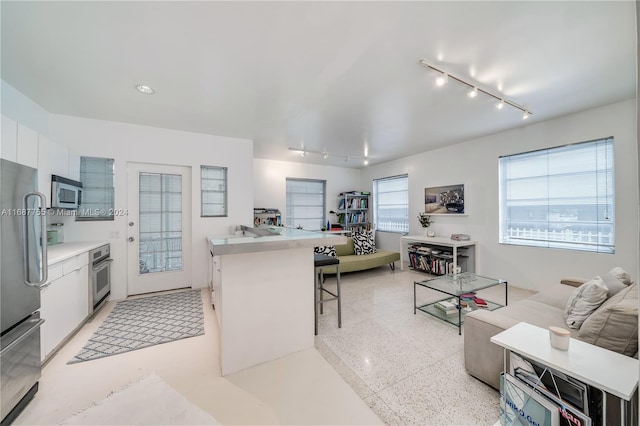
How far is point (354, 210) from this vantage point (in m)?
6.75

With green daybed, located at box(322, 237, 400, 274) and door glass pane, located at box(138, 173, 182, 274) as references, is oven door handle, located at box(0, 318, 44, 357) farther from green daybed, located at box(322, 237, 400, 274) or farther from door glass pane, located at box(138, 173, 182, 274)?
green daybed, located at box(322, 237, 400, 274)

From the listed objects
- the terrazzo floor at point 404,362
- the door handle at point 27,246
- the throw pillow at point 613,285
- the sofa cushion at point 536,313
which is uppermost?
the door handle at point 27,246

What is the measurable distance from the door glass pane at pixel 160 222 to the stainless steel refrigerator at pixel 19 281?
6.68 ft

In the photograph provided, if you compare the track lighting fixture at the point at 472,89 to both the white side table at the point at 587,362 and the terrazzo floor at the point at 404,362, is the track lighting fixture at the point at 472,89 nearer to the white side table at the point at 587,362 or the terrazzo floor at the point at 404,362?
the white side table at the point at 587,362

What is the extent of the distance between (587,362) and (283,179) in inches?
215

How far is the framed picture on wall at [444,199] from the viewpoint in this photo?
4.62 meters

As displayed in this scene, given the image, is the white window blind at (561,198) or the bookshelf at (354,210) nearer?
the white window blind at (561,198)

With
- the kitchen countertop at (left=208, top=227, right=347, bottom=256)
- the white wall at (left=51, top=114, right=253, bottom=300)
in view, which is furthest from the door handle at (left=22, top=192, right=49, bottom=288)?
the white wall at (left=51, top=114, right=253, bottom=300)

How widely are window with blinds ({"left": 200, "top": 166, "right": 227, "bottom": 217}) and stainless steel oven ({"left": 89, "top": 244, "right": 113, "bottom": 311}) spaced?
1.32m

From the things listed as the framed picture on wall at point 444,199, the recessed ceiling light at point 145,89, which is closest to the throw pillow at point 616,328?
the framed picture on wall at point 444,199

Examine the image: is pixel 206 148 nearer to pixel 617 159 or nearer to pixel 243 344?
pixel 243 344

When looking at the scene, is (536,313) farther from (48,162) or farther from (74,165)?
(74,165)

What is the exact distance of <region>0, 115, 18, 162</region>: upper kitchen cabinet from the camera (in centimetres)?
200

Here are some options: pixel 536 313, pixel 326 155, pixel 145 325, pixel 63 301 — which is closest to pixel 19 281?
pixel 63 301
